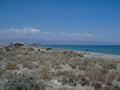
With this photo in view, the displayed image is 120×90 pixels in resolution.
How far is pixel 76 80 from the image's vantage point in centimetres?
1056

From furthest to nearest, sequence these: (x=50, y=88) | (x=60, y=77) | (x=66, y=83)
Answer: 1. (x=60, y=77)
2. (x=66, y=83)
3. (x=50, y=88)

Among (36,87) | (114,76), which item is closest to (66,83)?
(36,87)

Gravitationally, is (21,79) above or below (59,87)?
above

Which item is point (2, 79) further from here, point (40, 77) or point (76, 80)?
point (76, 80)

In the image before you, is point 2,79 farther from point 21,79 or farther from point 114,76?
point 114,76

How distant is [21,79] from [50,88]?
1655 mm

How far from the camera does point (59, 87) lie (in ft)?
30.1

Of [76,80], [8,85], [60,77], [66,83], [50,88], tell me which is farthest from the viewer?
[60,77]

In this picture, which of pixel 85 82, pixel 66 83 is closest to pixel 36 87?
pixel 66 83

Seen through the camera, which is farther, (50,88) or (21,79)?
(50,88)

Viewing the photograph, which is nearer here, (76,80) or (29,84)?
(29,84)

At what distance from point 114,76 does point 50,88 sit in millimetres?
4241

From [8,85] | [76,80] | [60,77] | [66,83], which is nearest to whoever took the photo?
[8,85]

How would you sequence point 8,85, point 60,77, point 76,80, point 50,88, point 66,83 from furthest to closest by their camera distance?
point 60,77
point 76,80
point 66,83
point 50,88
point 8,85
